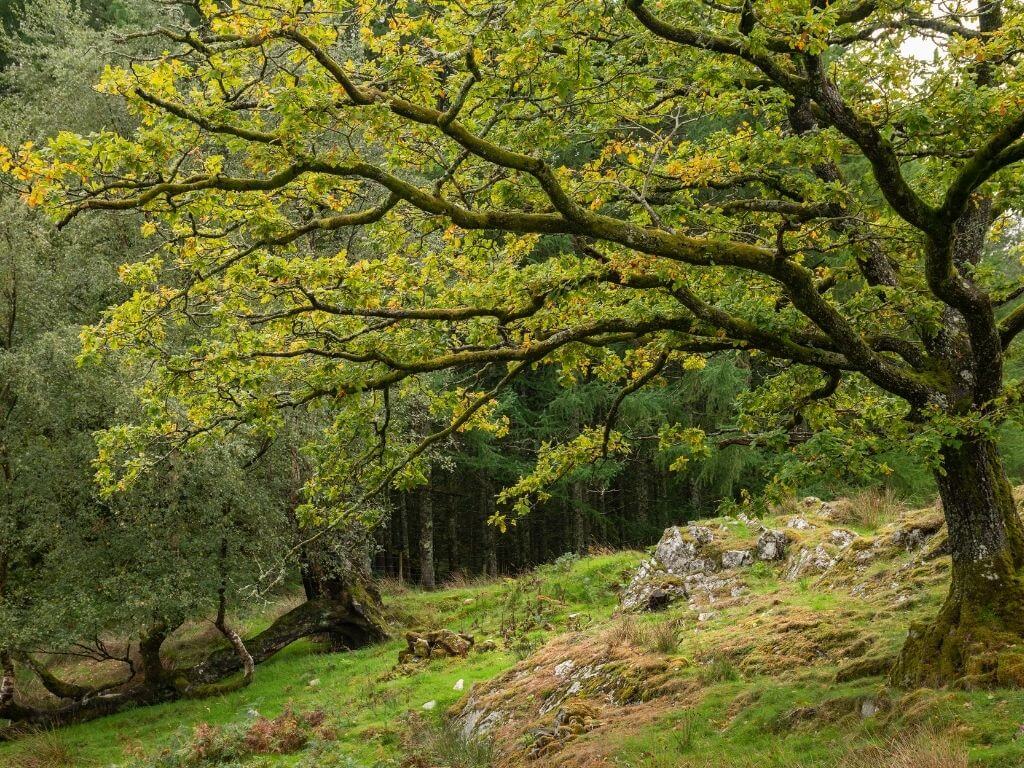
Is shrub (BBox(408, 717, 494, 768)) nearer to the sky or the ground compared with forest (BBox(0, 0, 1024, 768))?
nearer to the ground

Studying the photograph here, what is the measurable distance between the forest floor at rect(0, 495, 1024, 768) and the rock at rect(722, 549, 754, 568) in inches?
11.3

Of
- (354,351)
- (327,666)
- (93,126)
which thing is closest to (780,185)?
(354,351)

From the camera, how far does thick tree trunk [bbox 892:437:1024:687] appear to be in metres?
7.17

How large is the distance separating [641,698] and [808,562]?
502 cm

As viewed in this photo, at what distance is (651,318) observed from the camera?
755 cm

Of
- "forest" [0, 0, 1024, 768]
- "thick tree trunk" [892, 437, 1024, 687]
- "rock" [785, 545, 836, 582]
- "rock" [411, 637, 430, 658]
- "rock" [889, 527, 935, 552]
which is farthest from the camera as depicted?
"rock" [411, 637, 430, 658]

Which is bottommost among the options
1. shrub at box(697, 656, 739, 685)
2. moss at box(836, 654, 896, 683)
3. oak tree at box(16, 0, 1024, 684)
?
shrub at box(697, 656, 739, 685)

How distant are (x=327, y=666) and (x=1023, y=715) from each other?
14.5m

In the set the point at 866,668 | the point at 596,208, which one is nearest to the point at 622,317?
the point at 596,208

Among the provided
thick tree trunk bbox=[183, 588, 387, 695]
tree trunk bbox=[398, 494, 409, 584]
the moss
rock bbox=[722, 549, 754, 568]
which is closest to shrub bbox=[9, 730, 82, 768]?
thick tree trunk bbox=[183, 588, 387, 695]

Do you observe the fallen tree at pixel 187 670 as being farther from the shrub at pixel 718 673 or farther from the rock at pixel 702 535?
the shrub at pixel 718 673

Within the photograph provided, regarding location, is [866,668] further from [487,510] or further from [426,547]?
[487,510]

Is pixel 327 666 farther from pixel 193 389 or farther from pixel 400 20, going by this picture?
pixel 400 20

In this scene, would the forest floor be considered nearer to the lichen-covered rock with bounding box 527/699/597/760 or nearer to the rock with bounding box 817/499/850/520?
the lichen-covered rock with bounding box 527/699/597/760
